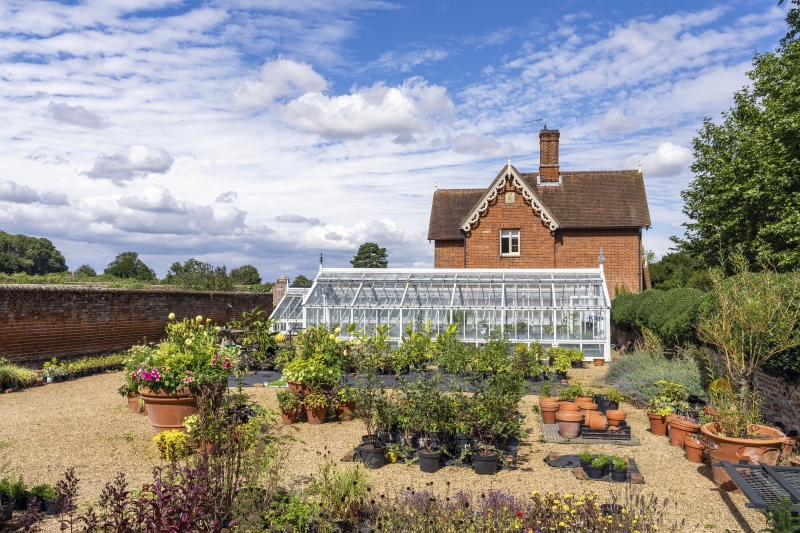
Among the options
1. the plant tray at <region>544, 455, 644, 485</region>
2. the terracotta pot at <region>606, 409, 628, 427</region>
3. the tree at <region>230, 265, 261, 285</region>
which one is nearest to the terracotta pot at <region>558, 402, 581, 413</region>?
the terracotta pot at <region>606, 409, 628, 427</region>

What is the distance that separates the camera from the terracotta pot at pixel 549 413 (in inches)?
416

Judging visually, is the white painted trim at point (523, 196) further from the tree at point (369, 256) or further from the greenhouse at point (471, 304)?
the tree at point (369, 256)

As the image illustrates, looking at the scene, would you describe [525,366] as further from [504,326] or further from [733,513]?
[733,513]

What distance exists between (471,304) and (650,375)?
8864mm

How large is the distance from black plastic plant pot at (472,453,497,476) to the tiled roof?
70.9 ft

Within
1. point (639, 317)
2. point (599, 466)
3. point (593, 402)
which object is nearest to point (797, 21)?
point (639, 317)

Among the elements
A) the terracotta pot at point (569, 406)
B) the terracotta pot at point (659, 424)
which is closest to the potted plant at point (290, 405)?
the terracotta pot at point (569, 406)

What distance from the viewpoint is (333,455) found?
8.52m

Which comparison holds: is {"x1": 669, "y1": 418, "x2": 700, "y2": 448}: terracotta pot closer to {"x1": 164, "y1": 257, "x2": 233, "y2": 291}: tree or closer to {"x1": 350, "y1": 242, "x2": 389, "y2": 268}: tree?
{"x1": 164, "y1": 257, "x2": 233, "y2": 291}: tree

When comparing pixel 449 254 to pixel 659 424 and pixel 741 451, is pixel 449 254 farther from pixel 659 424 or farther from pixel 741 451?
pixel 741 451

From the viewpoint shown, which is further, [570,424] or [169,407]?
[570,424]

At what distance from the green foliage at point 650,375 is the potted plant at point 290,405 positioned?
625 cm

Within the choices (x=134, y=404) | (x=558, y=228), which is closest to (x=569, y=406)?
(x=134, y=404)

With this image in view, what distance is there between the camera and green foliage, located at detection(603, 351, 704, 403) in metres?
11.7
